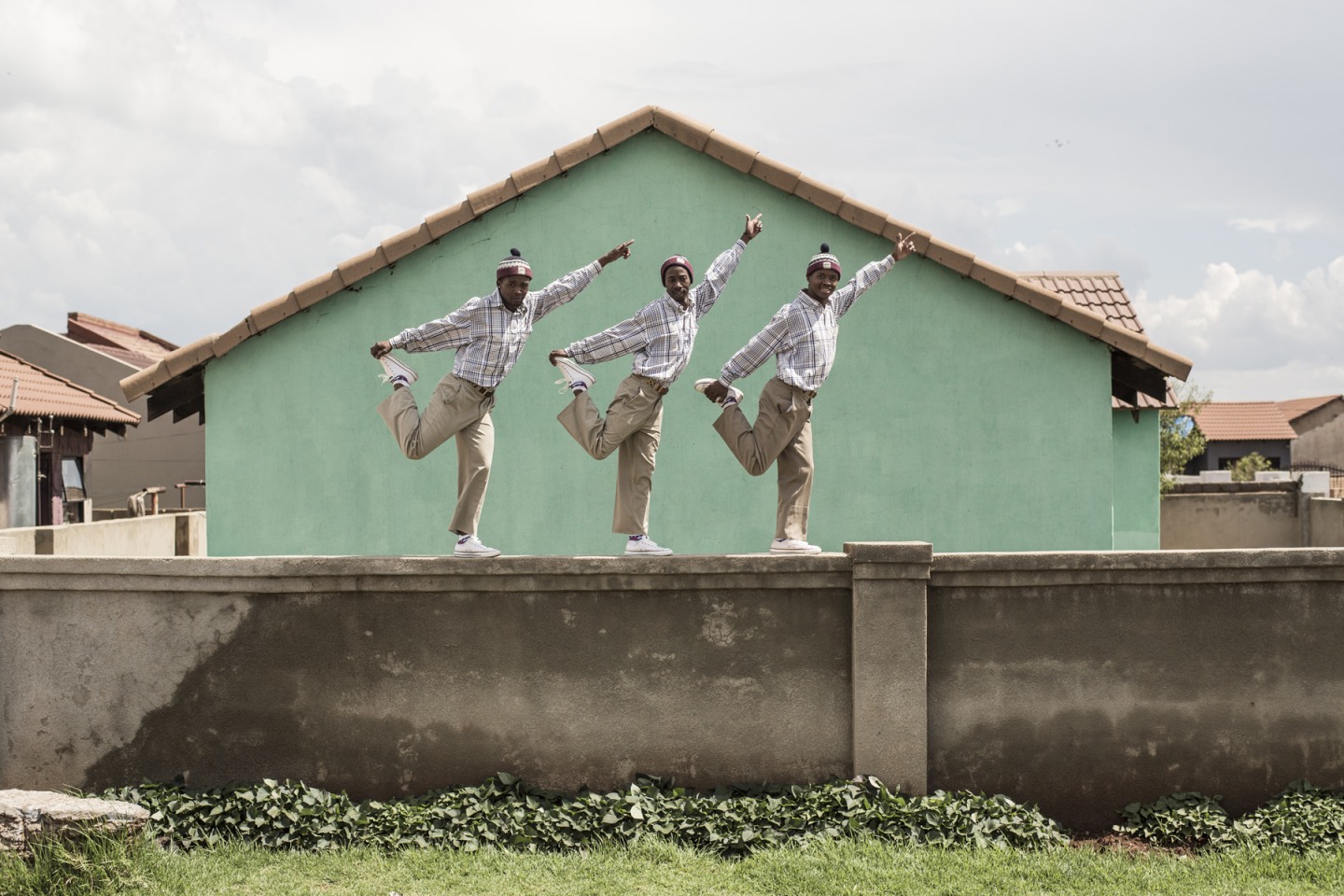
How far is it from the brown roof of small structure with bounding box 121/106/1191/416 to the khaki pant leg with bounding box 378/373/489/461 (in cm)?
352

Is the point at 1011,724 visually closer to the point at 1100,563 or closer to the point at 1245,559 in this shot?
the point at 1100,563

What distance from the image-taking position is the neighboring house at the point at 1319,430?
166ft

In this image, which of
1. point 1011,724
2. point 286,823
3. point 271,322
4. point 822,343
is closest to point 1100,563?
point 1011,724

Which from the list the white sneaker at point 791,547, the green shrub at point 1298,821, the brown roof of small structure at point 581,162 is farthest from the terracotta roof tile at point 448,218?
the green shrub at point 1298,821

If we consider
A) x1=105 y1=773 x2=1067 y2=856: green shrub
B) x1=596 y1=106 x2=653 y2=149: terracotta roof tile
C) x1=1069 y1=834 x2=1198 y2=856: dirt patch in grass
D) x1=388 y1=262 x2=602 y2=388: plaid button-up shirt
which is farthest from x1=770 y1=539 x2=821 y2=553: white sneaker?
x1=596 y1=106 x2=653 y2=149: terracotta roof tile

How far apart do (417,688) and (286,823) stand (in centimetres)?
98

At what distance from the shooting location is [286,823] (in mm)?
6445

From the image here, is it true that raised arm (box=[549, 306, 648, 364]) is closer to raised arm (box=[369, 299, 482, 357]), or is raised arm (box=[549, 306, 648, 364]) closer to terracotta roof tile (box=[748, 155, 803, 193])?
raised arm (box=[369, 299, 482, 357])

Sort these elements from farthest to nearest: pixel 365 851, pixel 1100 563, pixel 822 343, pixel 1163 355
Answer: pixel 1163 355, pixel 822 343, pixel 1100 563, pixel 365 851

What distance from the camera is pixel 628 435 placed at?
289 inches

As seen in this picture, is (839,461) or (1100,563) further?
(839,461)

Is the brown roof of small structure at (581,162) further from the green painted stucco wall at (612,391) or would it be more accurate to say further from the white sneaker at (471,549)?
the white sneaker at (471,549)

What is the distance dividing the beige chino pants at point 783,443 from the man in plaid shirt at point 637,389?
0.46 m

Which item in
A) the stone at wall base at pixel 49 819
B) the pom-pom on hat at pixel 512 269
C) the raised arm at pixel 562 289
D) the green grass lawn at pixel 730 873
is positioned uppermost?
the pom-pom on hat at pixel 512 269
